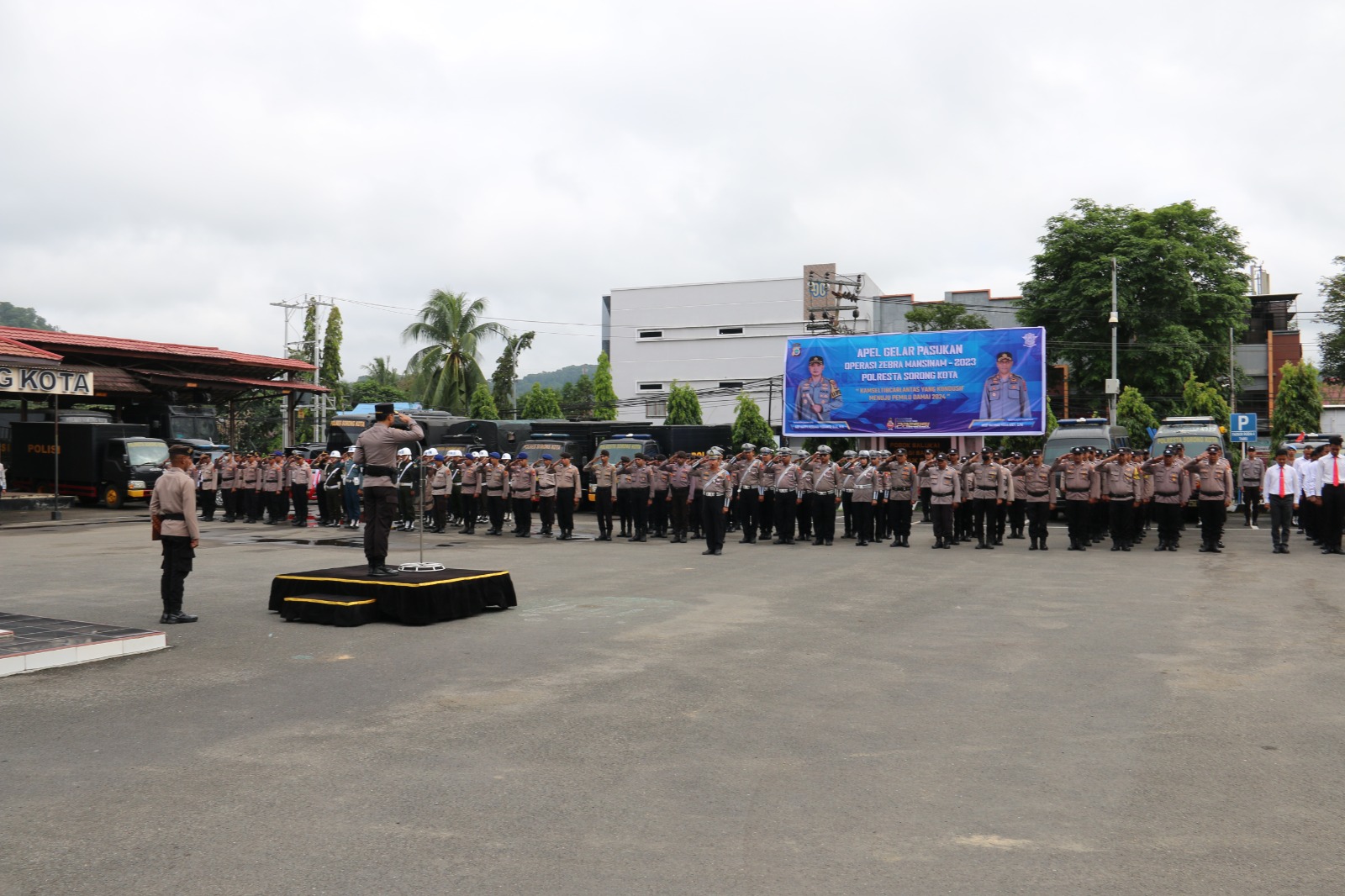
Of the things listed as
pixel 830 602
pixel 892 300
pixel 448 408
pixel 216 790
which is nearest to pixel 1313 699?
pixel 830 602

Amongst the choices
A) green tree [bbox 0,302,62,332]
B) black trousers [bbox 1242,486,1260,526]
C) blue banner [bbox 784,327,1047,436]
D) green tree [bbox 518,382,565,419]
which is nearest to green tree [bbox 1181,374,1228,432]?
blue banner [bbox 784,327,1047,436]

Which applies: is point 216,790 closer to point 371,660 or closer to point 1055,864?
point 371,660

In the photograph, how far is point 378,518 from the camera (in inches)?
421

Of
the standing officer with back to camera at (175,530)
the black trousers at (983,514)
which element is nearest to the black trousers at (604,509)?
the black trousers at (983,514)

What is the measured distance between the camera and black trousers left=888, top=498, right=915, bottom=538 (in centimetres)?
1947

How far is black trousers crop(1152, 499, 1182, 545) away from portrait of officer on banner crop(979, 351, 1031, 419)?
27.7ft

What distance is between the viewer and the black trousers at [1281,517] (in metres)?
17.5

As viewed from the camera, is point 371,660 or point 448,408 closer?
point 371,660

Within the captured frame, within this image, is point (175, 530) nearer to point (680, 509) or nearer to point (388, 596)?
point (388, 596)

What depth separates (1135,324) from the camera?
45062mm

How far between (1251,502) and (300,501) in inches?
861

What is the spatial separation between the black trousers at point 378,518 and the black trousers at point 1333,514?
1499cm

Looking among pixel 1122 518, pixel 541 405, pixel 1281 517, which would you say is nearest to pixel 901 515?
pixel 1122 518

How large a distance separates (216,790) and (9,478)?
1263 inches
